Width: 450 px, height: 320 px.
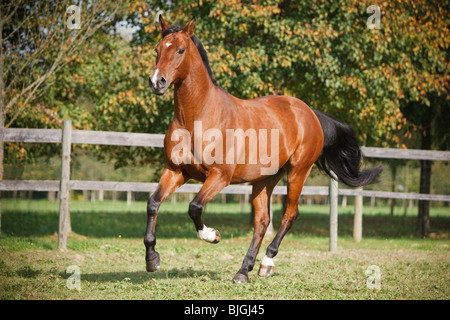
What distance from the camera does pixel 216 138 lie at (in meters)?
4.56

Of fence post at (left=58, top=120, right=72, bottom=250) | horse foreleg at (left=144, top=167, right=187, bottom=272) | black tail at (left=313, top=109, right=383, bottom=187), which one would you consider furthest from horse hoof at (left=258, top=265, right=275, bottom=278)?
fence post at (left=58, top=120, right=72, bottom=250)

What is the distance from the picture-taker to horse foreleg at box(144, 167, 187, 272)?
4.37m

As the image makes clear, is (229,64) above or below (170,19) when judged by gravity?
below

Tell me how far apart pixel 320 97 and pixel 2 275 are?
27.8 ft

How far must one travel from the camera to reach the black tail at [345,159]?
6.48m

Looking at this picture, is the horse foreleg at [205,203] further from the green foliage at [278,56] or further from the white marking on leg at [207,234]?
the green foliage at [278,56]

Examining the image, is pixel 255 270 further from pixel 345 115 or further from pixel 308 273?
pixel 345 115

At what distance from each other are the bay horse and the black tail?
0.50m

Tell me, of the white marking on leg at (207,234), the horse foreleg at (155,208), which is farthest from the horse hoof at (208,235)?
the horse foreleg at (155,208)

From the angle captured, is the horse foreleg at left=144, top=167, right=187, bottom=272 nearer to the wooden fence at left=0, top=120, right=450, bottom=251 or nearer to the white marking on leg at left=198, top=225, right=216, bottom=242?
the white marking on leg at left=198, top=225, right=216, bottom=242

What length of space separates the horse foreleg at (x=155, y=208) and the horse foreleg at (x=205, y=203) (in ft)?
0.89

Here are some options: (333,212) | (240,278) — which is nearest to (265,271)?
(240,278)

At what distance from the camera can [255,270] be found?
6230mm

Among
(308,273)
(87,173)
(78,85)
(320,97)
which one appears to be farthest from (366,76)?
(87,173)
